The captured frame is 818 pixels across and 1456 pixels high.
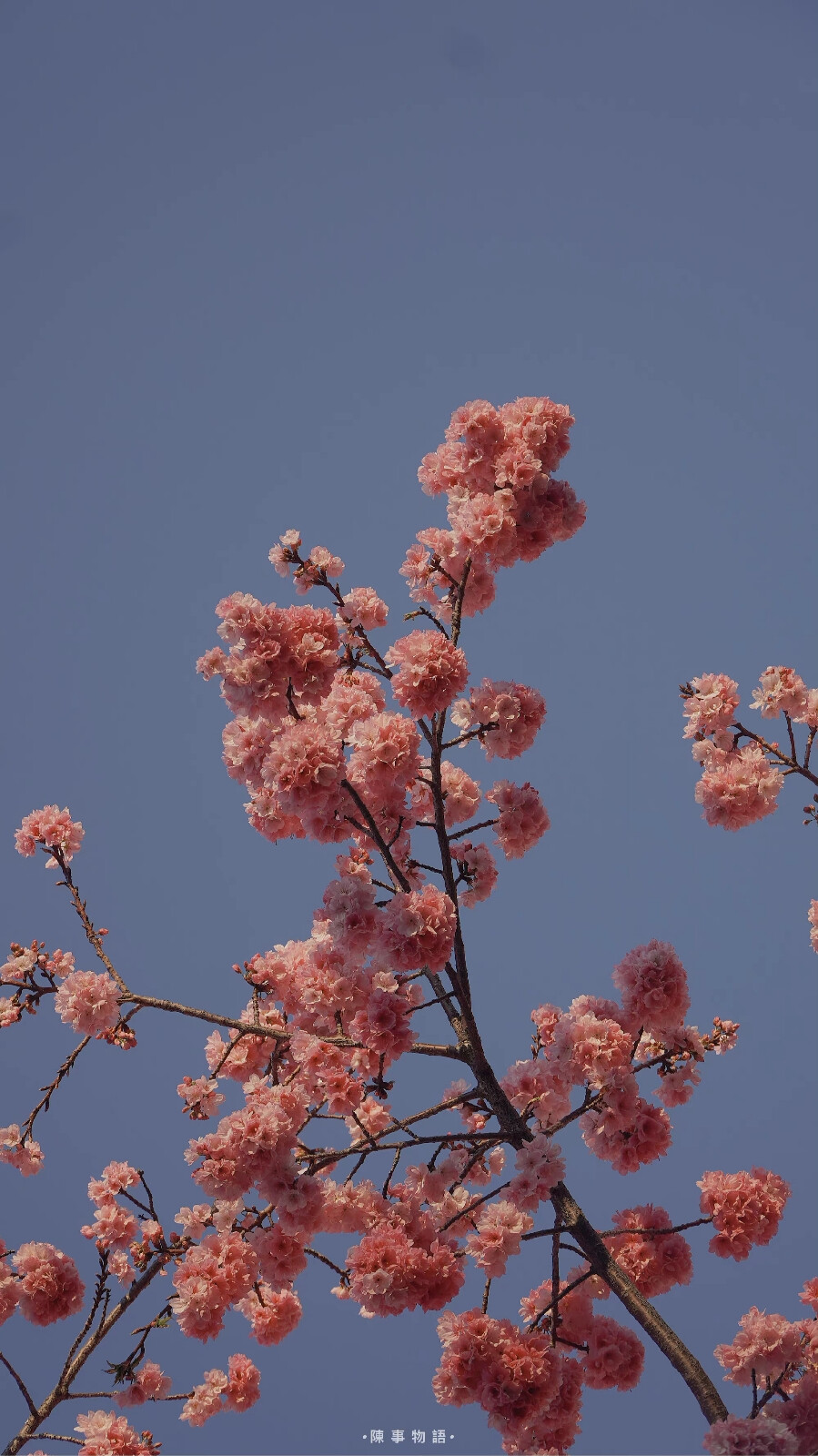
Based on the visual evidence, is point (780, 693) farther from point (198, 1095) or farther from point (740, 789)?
point (198, 1095)

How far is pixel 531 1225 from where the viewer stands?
4.14 meters

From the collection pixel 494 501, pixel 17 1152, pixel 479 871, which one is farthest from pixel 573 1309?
pixel 494 501

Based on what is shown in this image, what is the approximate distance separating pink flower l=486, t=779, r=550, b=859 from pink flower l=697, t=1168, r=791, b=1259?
1.63 metres

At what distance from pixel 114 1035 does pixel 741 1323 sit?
115 inches

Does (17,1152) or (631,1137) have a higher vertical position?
(17,1152)

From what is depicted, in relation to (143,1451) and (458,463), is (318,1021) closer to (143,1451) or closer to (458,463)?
(143,1451)

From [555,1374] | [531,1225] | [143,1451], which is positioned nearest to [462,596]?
[531,1225]

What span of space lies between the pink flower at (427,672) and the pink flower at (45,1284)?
372cm

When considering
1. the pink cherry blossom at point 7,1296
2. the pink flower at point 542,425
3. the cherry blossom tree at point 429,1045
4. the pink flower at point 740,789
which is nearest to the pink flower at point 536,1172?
the cherry blossom tree at point 429,1045

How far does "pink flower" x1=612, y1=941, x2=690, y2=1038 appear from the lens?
4363 millimetres

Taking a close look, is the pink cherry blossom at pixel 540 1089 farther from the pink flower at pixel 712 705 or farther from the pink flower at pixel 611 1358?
the pink flower at pixel 712 705

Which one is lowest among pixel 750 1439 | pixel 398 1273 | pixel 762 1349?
pixel 750 1439

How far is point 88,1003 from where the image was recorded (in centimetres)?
434

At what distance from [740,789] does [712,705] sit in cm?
43
